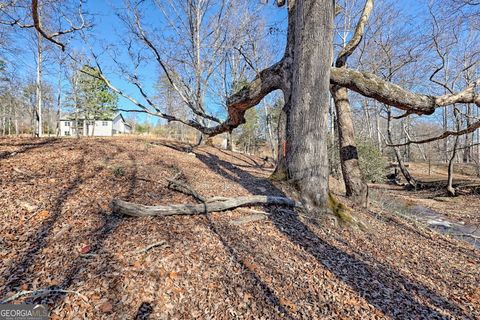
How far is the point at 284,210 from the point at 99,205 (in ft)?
8.18

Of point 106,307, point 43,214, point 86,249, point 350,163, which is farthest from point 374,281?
point 43,214

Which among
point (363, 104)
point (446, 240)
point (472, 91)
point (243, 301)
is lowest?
point (446, 240)

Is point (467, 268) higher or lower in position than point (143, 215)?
lower

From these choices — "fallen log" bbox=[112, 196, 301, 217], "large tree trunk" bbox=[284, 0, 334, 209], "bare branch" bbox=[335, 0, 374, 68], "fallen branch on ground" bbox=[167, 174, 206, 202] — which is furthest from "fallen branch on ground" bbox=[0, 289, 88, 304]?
"bare branch" bbox=[335, 0, 374, 68]

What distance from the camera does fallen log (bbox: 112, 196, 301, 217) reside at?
2768 mm

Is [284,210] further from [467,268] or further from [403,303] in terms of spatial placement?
[467,268]

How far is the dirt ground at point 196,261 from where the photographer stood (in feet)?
5.94

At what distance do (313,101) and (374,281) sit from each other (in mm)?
2489

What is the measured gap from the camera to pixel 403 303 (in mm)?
A: 2230

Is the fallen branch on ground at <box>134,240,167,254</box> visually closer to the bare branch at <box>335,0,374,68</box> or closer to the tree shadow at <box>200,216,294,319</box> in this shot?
the tree shadow at <box>200,216,294,319</box>

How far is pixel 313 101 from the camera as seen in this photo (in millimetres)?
3695

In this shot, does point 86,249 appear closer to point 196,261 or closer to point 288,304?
point 196,261

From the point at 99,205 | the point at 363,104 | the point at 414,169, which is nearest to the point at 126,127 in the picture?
the point at 363,104

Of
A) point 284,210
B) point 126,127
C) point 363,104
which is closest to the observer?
point 284,210
